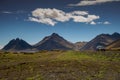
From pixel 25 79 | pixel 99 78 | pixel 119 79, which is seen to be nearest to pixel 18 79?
pixel 25 79

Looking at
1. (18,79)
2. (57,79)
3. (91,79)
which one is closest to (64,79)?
(57,79)

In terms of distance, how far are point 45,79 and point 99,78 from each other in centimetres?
A: 916

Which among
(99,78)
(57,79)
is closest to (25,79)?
(57,79)

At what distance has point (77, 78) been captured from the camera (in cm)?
3778

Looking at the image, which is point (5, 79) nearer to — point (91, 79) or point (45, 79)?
point (45, 79)

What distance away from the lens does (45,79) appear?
36.2 m

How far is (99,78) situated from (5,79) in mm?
15635

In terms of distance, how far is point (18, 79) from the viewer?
121 feet

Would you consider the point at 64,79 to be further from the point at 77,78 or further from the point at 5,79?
the point at 5,79

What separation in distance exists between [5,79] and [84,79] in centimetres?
1296

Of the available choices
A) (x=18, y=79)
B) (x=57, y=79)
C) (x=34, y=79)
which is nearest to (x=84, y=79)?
(x=57, y=79)

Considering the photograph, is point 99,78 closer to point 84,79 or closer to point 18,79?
point 84,79

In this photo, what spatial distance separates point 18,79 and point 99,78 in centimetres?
1345

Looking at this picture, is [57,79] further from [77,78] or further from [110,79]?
[110,79]
